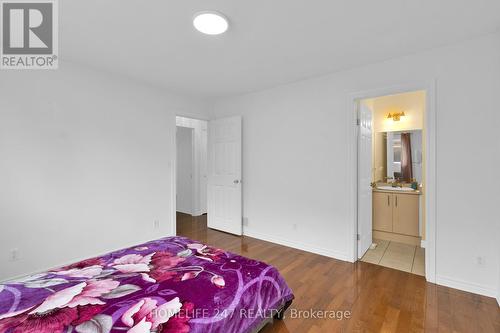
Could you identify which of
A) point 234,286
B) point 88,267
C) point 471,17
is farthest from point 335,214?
point 88,267

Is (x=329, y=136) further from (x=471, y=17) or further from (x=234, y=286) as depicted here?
(x=234, y=286)

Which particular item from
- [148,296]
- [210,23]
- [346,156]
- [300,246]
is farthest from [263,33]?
[300,246]

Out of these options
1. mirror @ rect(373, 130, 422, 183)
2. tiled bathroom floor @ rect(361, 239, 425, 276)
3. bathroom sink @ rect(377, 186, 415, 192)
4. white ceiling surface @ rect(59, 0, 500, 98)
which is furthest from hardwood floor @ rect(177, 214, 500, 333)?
white ceiling surface @ rect(59, 0, 500, 98)

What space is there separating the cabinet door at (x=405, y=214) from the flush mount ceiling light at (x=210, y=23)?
11.6 feet

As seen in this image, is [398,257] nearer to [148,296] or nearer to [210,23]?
[148,296]

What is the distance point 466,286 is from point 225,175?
3451mm

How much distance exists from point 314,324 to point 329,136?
7.29 feet

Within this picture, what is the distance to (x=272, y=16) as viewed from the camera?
201cm

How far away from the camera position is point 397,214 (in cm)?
382

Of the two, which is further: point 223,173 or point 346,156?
point 223,173

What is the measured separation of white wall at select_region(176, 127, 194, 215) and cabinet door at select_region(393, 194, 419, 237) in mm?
4204

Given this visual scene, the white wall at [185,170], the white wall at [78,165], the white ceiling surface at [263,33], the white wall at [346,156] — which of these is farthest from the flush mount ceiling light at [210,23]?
the white wall at [185,170]

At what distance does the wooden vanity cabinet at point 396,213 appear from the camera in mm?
3695

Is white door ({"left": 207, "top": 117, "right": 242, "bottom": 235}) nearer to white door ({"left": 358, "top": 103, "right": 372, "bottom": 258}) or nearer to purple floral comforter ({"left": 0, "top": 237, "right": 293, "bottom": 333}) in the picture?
white door ({"left": 358, "top": 103, "right": 372, "bottom": 258})
